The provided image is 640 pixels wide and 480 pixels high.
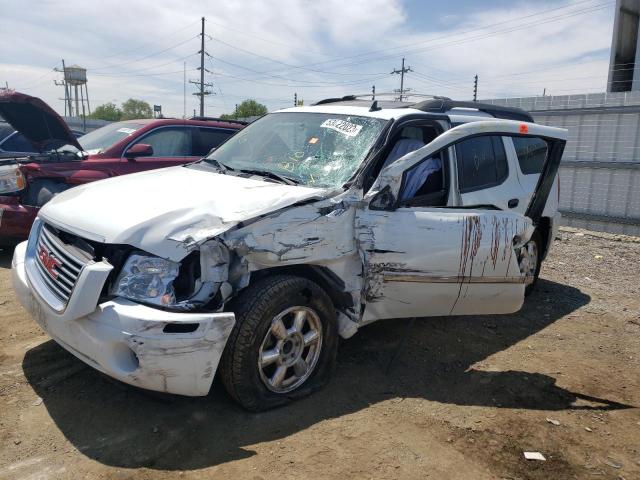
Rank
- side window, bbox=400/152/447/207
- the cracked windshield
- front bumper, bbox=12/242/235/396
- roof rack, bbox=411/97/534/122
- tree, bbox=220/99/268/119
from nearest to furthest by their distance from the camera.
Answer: front bumper, bbox=12/242/235/396 → the cracked windshield → side window, bbox=400/152/447/207 → roof rack, bbox=411/97/534/122 → tree, bbox=220/99/268/119

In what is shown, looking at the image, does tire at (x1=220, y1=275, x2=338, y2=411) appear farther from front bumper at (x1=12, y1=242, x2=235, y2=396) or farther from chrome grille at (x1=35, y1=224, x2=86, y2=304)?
chrome grille at (x1=35, y1=224, x2=86, y2=304)

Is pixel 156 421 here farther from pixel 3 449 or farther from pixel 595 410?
pixel 595 410

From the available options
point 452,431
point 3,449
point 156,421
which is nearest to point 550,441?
point 452,431

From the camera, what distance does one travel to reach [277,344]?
3104 millimetres

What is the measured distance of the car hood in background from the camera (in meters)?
5.78

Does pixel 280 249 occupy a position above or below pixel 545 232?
above

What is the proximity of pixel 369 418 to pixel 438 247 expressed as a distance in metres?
1.24

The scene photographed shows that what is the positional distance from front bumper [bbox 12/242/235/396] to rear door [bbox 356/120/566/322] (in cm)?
117

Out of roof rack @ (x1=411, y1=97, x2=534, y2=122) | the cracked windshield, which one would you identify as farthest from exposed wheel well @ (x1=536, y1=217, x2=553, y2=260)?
the cracked windshield

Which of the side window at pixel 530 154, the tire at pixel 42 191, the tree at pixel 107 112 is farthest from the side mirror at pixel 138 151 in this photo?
the tree at pixel 107 112

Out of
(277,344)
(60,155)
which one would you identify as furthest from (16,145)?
(277,344)

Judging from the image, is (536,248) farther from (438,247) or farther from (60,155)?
(60,155)

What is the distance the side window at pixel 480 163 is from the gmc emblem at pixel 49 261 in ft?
9.66

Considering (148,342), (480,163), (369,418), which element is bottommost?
(369,418)
